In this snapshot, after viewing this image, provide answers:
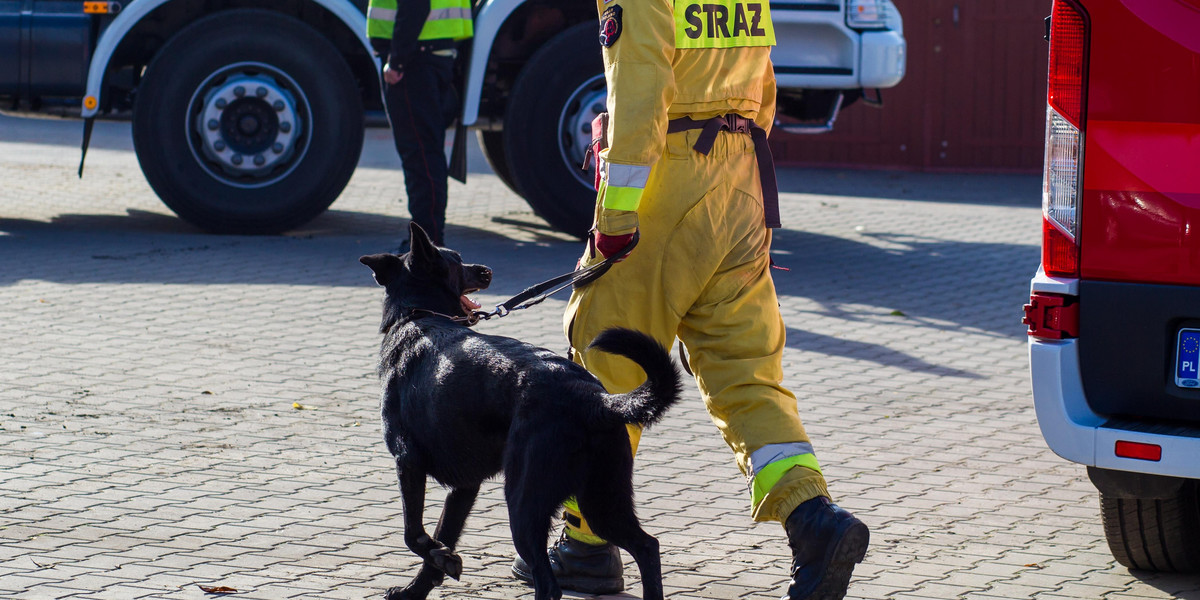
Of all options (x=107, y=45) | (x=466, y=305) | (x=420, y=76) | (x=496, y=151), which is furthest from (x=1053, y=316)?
(x=496, y=151)

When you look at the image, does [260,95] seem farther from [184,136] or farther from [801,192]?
[801,192]

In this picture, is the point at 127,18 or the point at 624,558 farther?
the point at 127,18

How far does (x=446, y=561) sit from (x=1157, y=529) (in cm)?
203

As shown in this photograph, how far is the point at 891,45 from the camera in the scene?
9.86 m

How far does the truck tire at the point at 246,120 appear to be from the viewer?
964 centimetres

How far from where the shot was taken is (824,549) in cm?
359

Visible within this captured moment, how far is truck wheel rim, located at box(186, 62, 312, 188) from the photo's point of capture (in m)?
9.65

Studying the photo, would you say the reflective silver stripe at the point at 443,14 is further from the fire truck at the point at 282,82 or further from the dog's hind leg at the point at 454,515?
the dog's hind leg at the point at 454,515

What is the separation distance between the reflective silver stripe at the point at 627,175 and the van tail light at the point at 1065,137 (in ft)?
3.38

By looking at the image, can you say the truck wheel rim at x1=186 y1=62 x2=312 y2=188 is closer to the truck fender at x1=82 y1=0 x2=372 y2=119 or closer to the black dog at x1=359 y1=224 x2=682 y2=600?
the truck fender at x1=82 y1=0 x2=372 y2=119

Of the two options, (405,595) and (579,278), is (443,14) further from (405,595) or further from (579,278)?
(405,595)

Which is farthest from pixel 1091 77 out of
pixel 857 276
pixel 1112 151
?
pixel 857 276

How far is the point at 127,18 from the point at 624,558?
666cm

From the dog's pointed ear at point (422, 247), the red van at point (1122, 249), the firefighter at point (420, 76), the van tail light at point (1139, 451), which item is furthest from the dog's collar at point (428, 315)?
the firefighter at point (420, 76)
